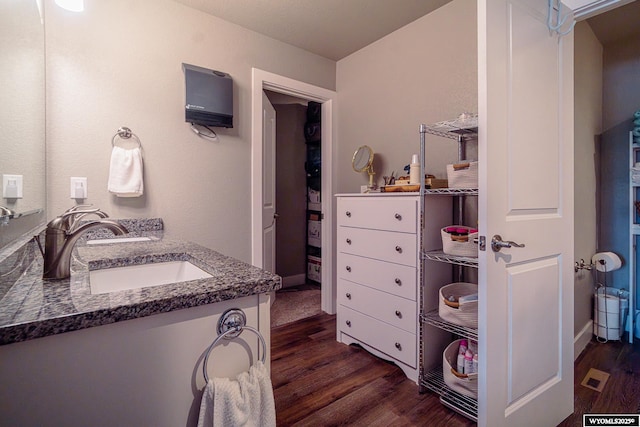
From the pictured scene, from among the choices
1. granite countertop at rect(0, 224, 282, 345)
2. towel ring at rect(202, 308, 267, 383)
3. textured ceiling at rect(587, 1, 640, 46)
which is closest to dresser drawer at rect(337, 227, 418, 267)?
granite countertop at rect(0, 224, 282, 345)

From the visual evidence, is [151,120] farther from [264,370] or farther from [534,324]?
[534,324]

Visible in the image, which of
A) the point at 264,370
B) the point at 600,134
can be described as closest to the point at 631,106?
the point at 600,134

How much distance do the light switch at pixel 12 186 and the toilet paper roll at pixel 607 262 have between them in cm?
333

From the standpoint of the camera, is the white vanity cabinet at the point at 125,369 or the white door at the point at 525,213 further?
the white door at the point at 525,213

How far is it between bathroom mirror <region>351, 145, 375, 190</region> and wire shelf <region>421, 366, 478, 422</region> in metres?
1.37

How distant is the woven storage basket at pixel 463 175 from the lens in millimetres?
1521

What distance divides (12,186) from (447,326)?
74.3 inches

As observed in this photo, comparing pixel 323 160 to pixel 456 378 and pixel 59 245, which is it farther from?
pixel 59 245

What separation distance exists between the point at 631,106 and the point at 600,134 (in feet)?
0.86

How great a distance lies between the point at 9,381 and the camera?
0.48 m

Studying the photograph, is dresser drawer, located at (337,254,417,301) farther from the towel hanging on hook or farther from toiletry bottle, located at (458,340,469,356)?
the towel hanging on hook

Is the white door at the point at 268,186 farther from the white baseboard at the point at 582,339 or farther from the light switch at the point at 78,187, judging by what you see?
the white baseboard at the point at 582,339

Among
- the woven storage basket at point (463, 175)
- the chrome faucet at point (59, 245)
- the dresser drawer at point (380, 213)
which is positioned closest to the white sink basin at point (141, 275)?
the chrome faucet at point (59, 245)

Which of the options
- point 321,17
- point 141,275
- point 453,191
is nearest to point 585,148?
point 453,191
